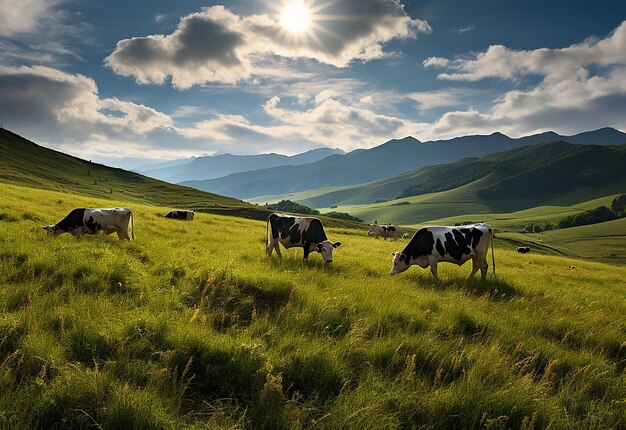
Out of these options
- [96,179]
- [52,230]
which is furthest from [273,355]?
[96,179]

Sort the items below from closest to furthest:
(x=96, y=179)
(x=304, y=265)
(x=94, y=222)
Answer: (x=304, y=265) < (x=94, y=222) < (x=96, y=179)

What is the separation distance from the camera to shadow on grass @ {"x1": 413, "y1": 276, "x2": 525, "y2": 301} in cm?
1124

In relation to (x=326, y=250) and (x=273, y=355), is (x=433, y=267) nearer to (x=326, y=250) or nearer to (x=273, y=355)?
(x=326, y=250)

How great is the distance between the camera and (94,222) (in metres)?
15.8

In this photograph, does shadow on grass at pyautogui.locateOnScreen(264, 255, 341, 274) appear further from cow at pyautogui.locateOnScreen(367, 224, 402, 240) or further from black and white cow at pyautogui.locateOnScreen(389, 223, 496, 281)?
cow at pyautogui.locateOnScreen(367, 224, 402, 240)

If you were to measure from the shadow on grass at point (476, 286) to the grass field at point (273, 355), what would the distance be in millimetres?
1728

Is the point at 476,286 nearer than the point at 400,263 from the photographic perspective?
Yes

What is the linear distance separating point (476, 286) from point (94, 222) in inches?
638

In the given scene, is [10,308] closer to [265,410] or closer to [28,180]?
[265,410]

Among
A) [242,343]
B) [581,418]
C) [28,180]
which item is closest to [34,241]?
[242,343]

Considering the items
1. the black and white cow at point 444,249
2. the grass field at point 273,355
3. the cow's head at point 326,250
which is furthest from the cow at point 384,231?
the grass field at point 273,355

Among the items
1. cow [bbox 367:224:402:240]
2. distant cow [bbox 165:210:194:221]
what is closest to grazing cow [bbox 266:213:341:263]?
distant cow [bbox 165:210:194:221]

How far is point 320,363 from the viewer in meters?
5.38

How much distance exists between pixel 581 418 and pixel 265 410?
453 centimetres
